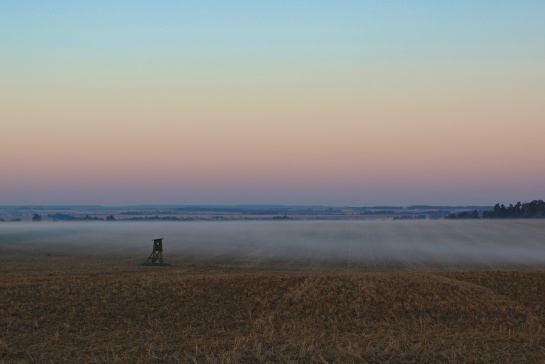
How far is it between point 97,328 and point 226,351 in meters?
8.66

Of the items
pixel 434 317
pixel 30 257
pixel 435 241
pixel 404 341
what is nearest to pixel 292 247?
pixel 435 241

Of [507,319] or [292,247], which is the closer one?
[507,319]

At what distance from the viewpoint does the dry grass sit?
15.3 metres

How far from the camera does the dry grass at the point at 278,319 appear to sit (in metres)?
15.3

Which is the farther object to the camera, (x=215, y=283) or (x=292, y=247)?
(x=292, y=247)

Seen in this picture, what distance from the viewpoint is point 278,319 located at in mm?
24656

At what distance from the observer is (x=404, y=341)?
647 inches

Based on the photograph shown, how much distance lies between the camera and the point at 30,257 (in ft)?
213

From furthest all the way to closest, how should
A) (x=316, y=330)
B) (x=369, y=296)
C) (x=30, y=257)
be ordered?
(x=30, y=257)
(x=369, y=296)
(x=316, y=330)

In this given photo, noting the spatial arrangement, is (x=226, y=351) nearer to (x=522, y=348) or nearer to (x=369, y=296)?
(x=522, y=348)

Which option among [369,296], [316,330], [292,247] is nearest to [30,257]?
[292,247]

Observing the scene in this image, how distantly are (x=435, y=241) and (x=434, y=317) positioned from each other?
74.3 metres

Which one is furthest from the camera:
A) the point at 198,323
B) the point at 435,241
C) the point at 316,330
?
the point at 435,241

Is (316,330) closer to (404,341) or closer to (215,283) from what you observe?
(404,341)
